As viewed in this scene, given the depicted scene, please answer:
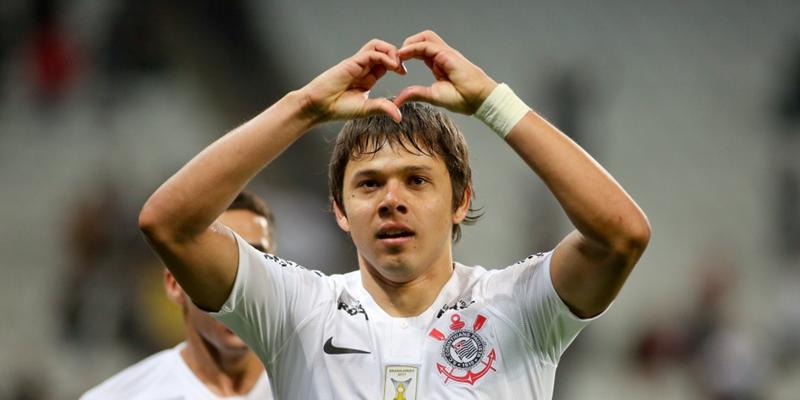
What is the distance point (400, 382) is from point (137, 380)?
2.20 m

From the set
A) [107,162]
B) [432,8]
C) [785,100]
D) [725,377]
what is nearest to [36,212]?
[107,162]

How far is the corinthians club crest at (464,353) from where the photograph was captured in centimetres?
314

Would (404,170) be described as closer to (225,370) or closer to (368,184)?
(368,184)

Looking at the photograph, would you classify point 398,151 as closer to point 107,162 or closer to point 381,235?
point 381,235

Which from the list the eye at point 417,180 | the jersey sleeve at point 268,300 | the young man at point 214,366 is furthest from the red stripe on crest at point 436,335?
the young man at point 214,366

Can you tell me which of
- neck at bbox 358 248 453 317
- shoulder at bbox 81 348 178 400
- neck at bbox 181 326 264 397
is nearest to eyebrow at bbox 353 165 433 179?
neck at bbox 358 248 453 317

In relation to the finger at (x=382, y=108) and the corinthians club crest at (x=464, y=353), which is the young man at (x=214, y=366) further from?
the finger at (x=382, y=108)

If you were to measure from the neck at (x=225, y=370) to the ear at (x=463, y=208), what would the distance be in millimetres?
1679

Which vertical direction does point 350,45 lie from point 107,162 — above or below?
above

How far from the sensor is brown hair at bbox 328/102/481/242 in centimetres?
329

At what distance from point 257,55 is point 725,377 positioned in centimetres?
537

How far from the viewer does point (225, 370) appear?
15.8ft

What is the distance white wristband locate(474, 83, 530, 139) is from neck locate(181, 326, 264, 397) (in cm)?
217

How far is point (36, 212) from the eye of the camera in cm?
1001
